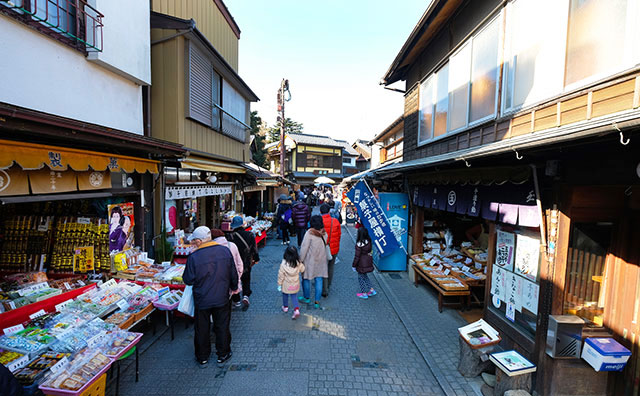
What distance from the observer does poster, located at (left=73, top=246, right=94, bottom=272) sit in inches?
211

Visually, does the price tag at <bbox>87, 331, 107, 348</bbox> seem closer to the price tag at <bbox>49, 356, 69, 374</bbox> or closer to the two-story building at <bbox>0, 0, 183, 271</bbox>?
the price tag at <bbox>49, 356, 69, 374</bbox>

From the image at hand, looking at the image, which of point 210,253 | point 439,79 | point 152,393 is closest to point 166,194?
point 210,253

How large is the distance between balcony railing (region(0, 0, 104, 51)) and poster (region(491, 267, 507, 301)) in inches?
335

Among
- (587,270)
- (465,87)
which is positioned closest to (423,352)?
(587,270)

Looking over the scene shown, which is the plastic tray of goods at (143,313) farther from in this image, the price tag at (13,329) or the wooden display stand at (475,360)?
the wooden display stand at (475,360)

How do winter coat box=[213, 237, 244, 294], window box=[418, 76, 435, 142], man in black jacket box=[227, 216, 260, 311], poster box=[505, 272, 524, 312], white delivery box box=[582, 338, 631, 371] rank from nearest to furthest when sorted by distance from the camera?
white delivery box box=[582, 338, 631, 371]
poster box=[505, 272, 524, 312]
winter coat box=[213, 237, 244, 294]
man in black jacket box=[227, 216, 260, 311]
window box=[418, 76, 435, 142]

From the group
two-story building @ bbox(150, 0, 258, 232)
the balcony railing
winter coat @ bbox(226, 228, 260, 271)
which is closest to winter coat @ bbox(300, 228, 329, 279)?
winter coat @ bbox(226, 228, 260, 271)

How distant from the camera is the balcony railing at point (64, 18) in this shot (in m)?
3.95

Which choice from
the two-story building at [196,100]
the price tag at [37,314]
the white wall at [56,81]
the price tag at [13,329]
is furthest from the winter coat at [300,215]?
the price tag at [13,329]

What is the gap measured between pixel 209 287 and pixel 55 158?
2.78m

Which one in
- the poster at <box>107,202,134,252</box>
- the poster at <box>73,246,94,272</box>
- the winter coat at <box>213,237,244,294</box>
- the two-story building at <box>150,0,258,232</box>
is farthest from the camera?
the two-story building at <box>150,0,258,232</box>

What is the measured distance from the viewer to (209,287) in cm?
435

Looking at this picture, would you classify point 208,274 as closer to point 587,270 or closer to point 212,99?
point 587,270

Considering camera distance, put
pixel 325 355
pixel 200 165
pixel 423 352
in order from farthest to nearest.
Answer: pixel 200 165, pixel 423 352, pixel 325 355
